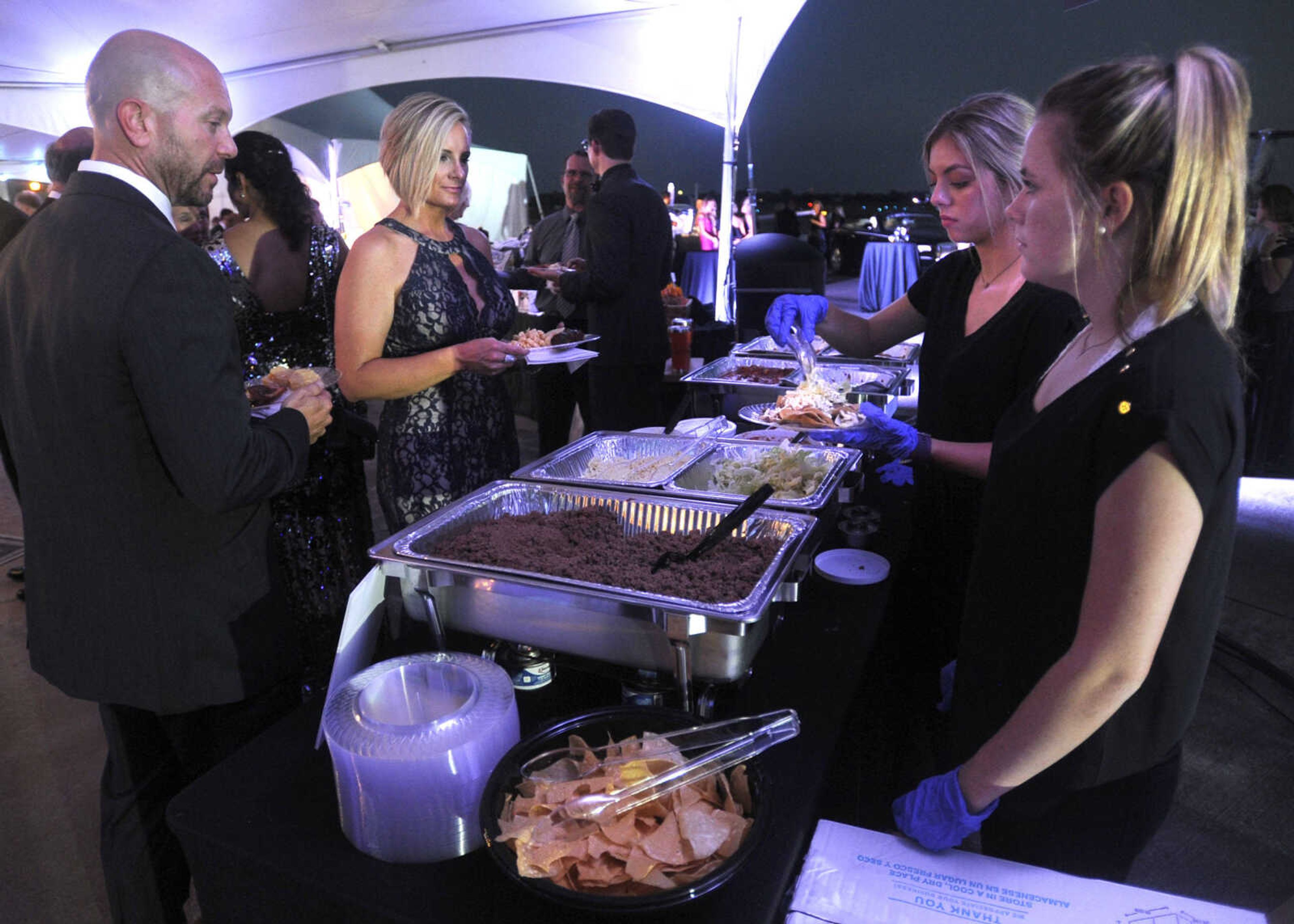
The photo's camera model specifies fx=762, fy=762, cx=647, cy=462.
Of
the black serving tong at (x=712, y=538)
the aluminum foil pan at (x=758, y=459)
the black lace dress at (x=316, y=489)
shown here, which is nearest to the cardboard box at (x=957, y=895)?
the black serving tong at (x=712, y=538)

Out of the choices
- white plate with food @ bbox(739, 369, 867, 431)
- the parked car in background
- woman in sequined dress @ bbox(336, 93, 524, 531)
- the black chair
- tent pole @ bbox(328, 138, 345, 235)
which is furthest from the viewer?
the parked car in background

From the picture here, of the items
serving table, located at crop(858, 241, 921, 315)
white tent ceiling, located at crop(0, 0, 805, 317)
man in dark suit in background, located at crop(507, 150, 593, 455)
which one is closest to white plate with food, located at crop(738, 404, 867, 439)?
man in dark suit in background, located at crop(507, 150, 593, 455)

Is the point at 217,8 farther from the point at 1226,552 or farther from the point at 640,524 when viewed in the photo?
the point at 1226,552

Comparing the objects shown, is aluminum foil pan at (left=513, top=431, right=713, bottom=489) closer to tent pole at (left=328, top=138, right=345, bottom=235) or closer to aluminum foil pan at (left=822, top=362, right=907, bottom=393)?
aluminum foil pan at (left=822, top=362, right=907, bottom=393)

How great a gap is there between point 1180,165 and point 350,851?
104 cm

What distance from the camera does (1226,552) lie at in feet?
2.58

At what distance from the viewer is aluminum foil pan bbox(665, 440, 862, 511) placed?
4.51ft

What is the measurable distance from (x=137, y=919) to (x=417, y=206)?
153cm

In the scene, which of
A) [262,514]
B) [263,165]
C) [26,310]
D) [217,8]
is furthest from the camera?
[217,8]

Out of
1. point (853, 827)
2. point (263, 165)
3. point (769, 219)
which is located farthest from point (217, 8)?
point (769, 219)

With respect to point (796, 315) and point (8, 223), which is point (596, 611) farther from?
point (8, 223)

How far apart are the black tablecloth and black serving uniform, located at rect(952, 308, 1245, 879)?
221mm

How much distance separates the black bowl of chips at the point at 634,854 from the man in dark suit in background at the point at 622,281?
2.60 metres

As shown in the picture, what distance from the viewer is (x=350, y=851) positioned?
77 cm
